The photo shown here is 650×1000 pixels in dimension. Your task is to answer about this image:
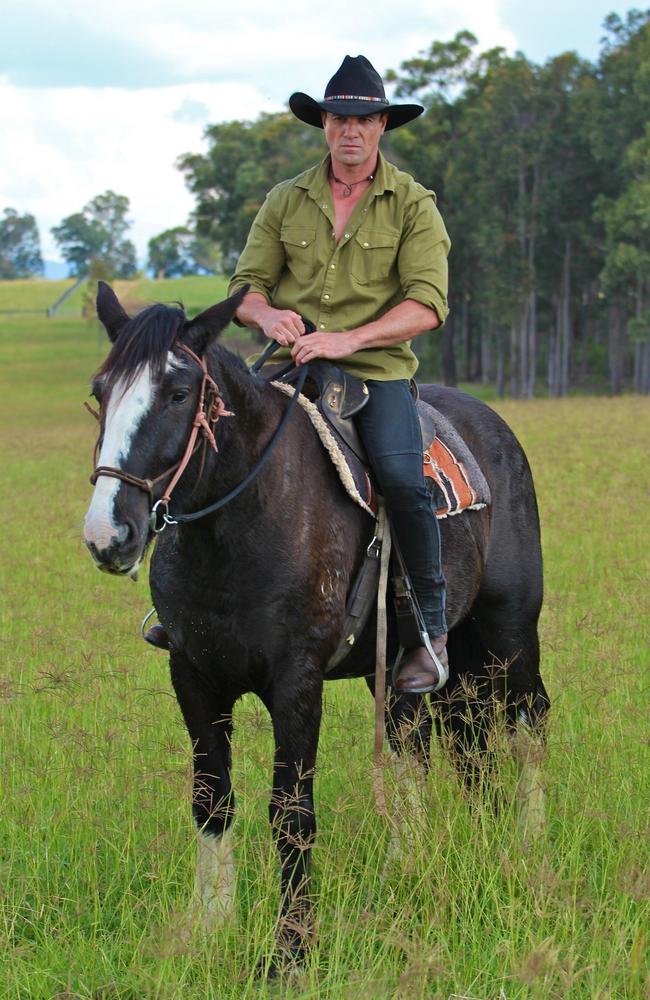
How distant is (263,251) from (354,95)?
782mm

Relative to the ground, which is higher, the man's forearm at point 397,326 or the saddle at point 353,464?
the man's forearm at point 397,326

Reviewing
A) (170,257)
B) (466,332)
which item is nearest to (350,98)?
(466,332)

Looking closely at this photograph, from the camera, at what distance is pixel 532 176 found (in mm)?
61000

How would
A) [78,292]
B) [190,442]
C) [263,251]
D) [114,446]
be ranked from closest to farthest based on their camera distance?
[114,446], [190,442], [263,251], [78,292]

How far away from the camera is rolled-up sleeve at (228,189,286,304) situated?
5.19 metres

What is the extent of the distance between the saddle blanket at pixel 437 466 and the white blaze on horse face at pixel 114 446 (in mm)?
1037

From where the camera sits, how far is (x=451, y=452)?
5.66 meters

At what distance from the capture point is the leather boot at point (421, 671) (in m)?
5.13

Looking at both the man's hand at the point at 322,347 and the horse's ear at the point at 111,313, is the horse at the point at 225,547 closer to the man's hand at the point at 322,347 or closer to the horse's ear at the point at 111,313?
the horse's ear at the point at 111,313

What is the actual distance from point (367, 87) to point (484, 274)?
54532mm

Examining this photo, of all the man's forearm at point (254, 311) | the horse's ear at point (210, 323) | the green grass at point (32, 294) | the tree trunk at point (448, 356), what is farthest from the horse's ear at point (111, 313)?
the green grass at point (32, 294)

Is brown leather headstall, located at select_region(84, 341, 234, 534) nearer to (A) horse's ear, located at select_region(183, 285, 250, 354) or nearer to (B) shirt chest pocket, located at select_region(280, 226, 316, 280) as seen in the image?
(A) horse's ear, located at select_region(183, 285, 250, 354)

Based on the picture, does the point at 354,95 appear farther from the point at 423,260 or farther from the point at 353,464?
Answer: the point at 353,464

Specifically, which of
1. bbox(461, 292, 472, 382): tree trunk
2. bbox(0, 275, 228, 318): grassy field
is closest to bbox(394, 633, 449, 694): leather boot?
bbox(461, 292, 472, 382): tree trunk
